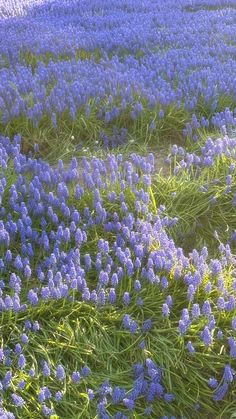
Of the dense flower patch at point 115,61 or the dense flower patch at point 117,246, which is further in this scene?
the dense flower patch at point 115,61

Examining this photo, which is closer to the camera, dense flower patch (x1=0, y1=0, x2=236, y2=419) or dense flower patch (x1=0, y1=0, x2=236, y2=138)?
dense flower patch (x1=0, y1=0, x2=236, y2=419)

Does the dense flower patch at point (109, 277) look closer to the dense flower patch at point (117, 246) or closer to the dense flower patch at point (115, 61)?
the dense flower patch at point (117, 246)

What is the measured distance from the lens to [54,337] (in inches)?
128

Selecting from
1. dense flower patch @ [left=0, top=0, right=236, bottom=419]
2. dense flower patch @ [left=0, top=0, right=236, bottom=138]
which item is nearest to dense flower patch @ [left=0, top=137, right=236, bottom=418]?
dense flower patch @ [left=0, top=0, right=236, bottom=419]

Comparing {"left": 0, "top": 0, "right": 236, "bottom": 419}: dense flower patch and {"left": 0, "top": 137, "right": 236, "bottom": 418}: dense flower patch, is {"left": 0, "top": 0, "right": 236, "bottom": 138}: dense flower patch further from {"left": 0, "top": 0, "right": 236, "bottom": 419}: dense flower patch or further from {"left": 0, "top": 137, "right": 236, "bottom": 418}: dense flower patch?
{"left": 0, "top": 137, "right": 236, "bottom": 418}: dense flower patch

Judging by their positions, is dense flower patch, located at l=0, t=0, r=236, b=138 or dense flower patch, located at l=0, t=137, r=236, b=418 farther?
dense flower patch, located at l=0, t=0, r=236, b=138

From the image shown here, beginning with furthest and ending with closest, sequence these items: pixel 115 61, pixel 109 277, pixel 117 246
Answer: pixel 115 61
pixel 117 246
pixel 109 277

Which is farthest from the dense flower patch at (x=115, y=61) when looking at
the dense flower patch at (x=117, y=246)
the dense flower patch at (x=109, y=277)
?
the dense flower patch at (x=109, y=277)

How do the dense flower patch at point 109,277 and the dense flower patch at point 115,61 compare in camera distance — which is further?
the dense flower patch at point 115,61

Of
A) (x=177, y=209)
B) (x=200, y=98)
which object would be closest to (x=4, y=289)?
(x=177, y=209)

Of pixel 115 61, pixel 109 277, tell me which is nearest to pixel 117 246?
pixel 109 277

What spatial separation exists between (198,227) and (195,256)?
75 centimetres

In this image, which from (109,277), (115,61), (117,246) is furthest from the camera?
(115,61)

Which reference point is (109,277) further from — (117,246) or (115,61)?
(115,61)
